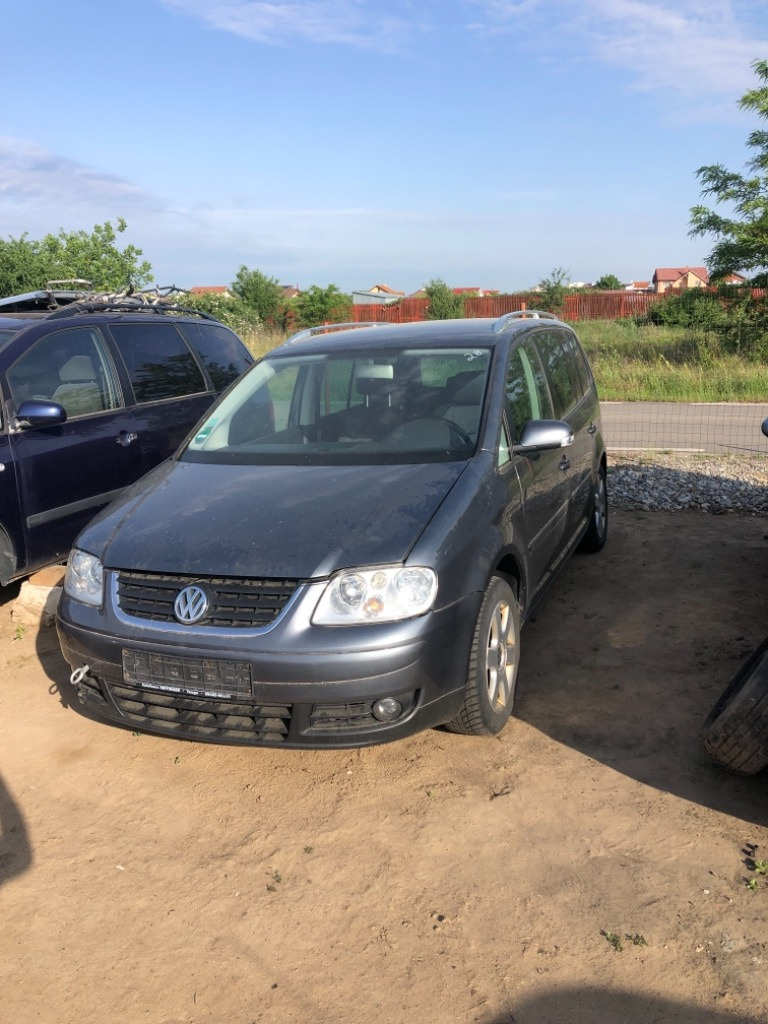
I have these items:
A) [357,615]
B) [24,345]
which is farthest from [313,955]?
[24,345]

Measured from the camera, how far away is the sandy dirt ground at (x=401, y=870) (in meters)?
2.45

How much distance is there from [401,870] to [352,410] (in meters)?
2.35

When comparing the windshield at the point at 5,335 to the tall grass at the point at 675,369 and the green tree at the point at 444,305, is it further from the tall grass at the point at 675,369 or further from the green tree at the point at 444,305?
the green tree at the point at 444,305

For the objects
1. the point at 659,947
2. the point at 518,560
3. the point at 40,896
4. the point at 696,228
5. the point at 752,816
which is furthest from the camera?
the point at 696,228

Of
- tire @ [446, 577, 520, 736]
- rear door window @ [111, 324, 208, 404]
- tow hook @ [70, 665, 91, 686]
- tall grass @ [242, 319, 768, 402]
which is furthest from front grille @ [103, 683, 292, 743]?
tall grass @ [242, 319, 768, 402]

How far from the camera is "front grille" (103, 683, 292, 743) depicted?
10.7 feet

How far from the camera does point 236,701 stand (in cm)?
323

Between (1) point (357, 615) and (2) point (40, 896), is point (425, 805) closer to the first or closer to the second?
(1) point (357, 615)

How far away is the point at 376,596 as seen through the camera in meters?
3.21

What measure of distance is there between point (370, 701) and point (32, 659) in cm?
255

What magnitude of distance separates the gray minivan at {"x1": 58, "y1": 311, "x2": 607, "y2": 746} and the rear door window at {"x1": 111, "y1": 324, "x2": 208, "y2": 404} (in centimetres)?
189

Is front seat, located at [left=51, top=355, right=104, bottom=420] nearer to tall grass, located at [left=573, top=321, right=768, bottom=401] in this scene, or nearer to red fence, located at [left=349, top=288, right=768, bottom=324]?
tall grass, located at [left=573, top=321, right=768, bottom=401]

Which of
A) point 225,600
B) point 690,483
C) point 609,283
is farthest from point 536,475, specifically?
point 609,283

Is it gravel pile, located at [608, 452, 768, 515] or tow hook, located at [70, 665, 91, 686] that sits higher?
tow hook, located at [70, 665, 91, 686]
